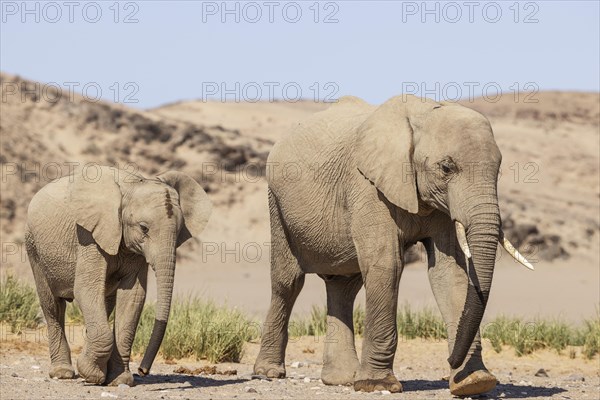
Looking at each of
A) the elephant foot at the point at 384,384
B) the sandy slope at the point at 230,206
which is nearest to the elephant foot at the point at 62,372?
the elephant foot at the point at 384,384

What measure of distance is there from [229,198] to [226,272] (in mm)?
4389

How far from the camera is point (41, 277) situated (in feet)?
43.6

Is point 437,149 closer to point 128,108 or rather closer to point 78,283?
point 78,283

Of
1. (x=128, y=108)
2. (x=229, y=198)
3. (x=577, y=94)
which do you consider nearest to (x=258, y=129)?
(x=128, y=108)

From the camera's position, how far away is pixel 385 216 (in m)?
→ 12.0

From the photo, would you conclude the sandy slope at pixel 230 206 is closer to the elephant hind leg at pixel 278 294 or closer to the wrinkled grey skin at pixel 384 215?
the elephant hind leg at pixel 278 294

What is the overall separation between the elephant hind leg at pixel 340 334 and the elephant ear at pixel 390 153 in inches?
77.4

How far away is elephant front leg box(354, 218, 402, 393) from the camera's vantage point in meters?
12.0

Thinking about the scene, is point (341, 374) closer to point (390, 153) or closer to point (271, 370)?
point (271, 370)

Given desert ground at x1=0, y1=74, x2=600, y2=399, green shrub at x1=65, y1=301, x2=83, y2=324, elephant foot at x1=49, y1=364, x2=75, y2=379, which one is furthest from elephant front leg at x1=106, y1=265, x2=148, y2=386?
green shrub at x1=65, y1=301, x2=83, y2=324

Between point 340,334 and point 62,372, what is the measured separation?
2875 mm

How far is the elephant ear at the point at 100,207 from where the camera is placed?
12.2m

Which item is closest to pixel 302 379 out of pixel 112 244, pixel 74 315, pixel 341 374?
pixel 341 374

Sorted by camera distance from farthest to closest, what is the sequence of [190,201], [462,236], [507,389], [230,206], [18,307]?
1. [230,206]
2. [18,307]
3. [507,389]
4. [190,201]
5. [462,236]
